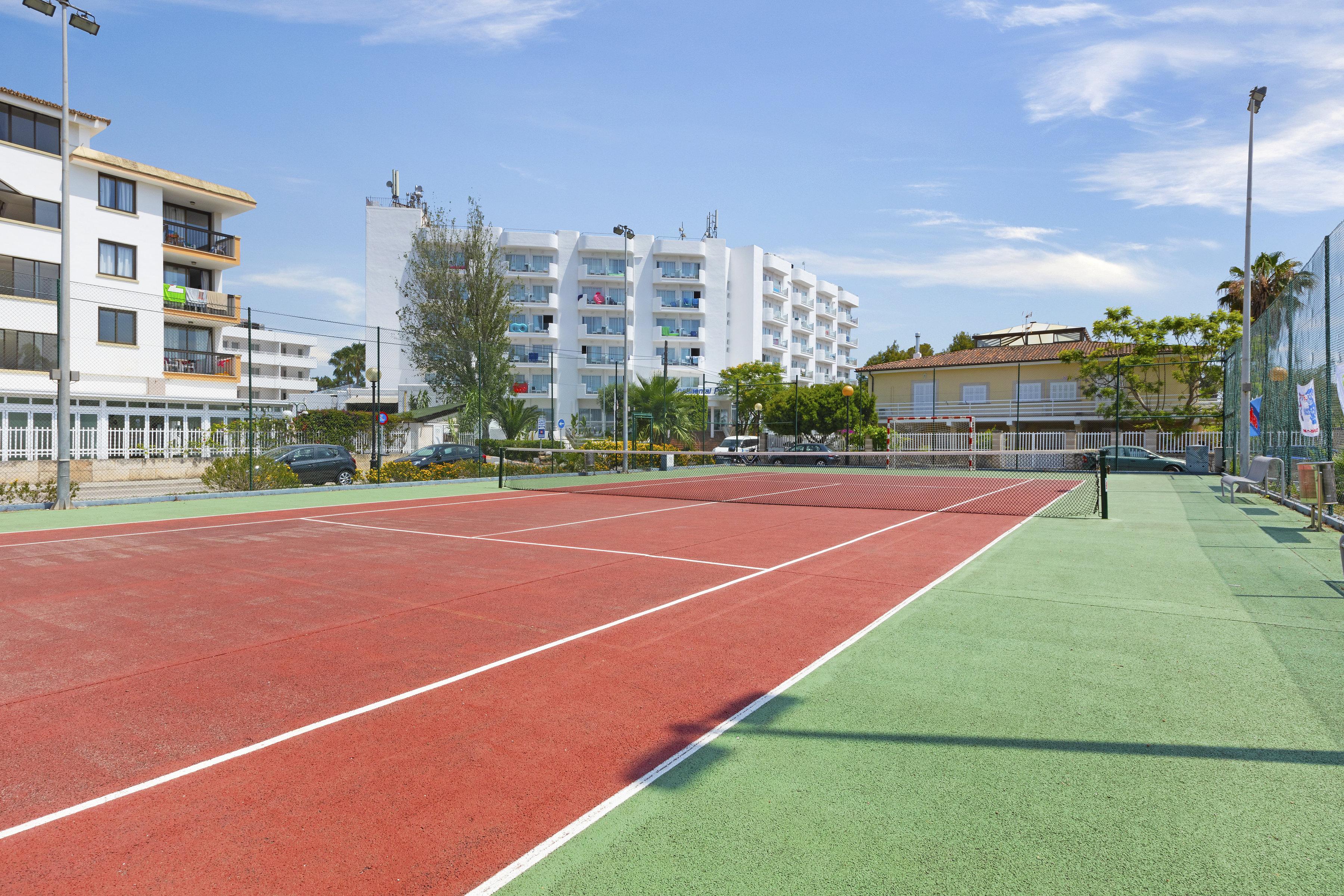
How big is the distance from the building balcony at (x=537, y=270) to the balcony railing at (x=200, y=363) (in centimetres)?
3787

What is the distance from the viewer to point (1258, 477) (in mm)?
17859

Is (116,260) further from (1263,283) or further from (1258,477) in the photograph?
(1263,283)

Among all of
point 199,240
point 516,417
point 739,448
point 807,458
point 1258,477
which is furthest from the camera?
point 739,448

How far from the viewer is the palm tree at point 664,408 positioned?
4312 centimetres

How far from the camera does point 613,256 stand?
244 ft

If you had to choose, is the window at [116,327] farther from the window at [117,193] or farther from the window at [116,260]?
the window at [117,193]

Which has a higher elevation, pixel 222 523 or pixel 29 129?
pixel 29 129

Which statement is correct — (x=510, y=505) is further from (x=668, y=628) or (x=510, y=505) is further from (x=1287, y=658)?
(x=1287, y=658)

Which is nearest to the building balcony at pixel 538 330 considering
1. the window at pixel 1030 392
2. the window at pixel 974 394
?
the window at pixel 974 394

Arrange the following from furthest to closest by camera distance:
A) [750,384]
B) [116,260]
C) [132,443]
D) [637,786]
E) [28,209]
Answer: [750,384] → [116,260] → [28,209] → [132,443] → [637,786]

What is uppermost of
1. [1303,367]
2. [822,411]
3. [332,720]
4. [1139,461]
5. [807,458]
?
[822,411]

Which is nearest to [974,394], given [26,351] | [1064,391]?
[1064,391]

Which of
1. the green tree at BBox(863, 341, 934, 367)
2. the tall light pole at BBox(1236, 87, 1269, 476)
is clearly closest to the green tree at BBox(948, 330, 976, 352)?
the green tree at BBox(863, 341, 934, 367)

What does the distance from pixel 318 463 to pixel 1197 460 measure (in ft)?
114
